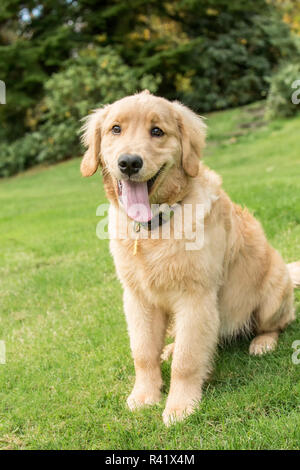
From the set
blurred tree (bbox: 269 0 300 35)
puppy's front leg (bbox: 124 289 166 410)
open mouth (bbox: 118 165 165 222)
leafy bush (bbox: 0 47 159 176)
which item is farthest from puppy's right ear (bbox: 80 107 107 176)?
blurred tree (bbox: 269 0 300 35)

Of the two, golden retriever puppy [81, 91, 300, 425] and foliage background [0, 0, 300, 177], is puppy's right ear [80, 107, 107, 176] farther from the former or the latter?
foliage background [0, 0, 300, 177]

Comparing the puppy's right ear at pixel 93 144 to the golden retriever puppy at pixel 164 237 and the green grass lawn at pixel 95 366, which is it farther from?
the green grass lawn at pixel 95 366

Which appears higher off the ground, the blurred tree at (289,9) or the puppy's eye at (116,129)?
the blurred tree at (289,9)

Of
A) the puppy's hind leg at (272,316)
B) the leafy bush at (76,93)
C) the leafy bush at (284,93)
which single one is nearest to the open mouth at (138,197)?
the puppy's hind leg at (272,316)

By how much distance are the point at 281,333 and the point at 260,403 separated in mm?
976

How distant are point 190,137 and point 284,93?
470 inches

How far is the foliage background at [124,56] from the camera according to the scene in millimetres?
16891

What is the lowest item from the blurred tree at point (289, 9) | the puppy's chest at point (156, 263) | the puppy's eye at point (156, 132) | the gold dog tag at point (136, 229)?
the puppy's chest at point (156, 263)

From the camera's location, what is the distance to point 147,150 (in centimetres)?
256

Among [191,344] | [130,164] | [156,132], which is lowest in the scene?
[191,344]

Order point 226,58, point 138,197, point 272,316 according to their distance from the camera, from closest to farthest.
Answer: point 138,197
point 272,316
point 226,58

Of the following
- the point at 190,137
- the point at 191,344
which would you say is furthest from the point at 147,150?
the point at 191,344

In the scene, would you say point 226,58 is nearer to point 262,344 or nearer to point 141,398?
point 262,344
